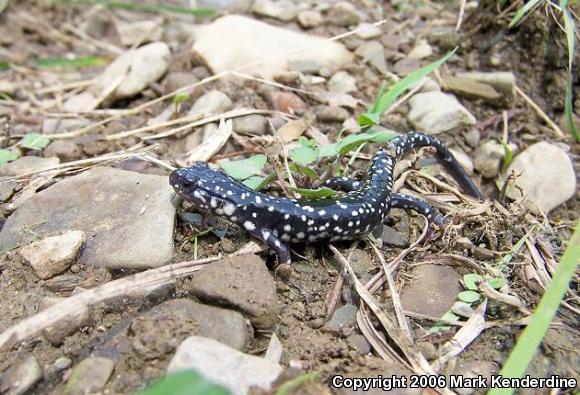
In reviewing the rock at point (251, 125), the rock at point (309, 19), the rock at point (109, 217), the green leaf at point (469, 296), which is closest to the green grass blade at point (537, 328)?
the green leaf at point (469, 296)

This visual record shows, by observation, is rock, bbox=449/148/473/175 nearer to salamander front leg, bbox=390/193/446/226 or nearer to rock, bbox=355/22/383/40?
salamander front leg, bbox=390/193/446/226

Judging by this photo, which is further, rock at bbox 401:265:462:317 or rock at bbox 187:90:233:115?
rock at bbox 187:90:233:115

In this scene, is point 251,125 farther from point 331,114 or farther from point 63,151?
point 63,151

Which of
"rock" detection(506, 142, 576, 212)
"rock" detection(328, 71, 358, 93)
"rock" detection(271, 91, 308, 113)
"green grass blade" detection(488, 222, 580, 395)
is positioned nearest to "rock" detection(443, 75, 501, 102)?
"rock" detection(506, 142, 576, 212)

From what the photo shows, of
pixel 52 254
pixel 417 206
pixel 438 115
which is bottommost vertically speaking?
pixel 52 254

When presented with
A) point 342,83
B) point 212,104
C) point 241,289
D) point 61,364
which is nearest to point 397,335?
point 241,289

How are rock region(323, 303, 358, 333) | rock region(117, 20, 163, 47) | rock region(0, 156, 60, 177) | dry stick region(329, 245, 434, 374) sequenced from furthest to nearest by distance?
rock region(117, 20, 163, 47), rock region(0, 156, 60, 177), rock region(323, 303, 358, 333), dry stick region(329, 245, 434, 374)

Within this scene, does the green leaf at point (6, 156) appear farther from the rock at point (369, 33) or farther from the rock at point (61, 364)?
the rock at point (369, 33)
